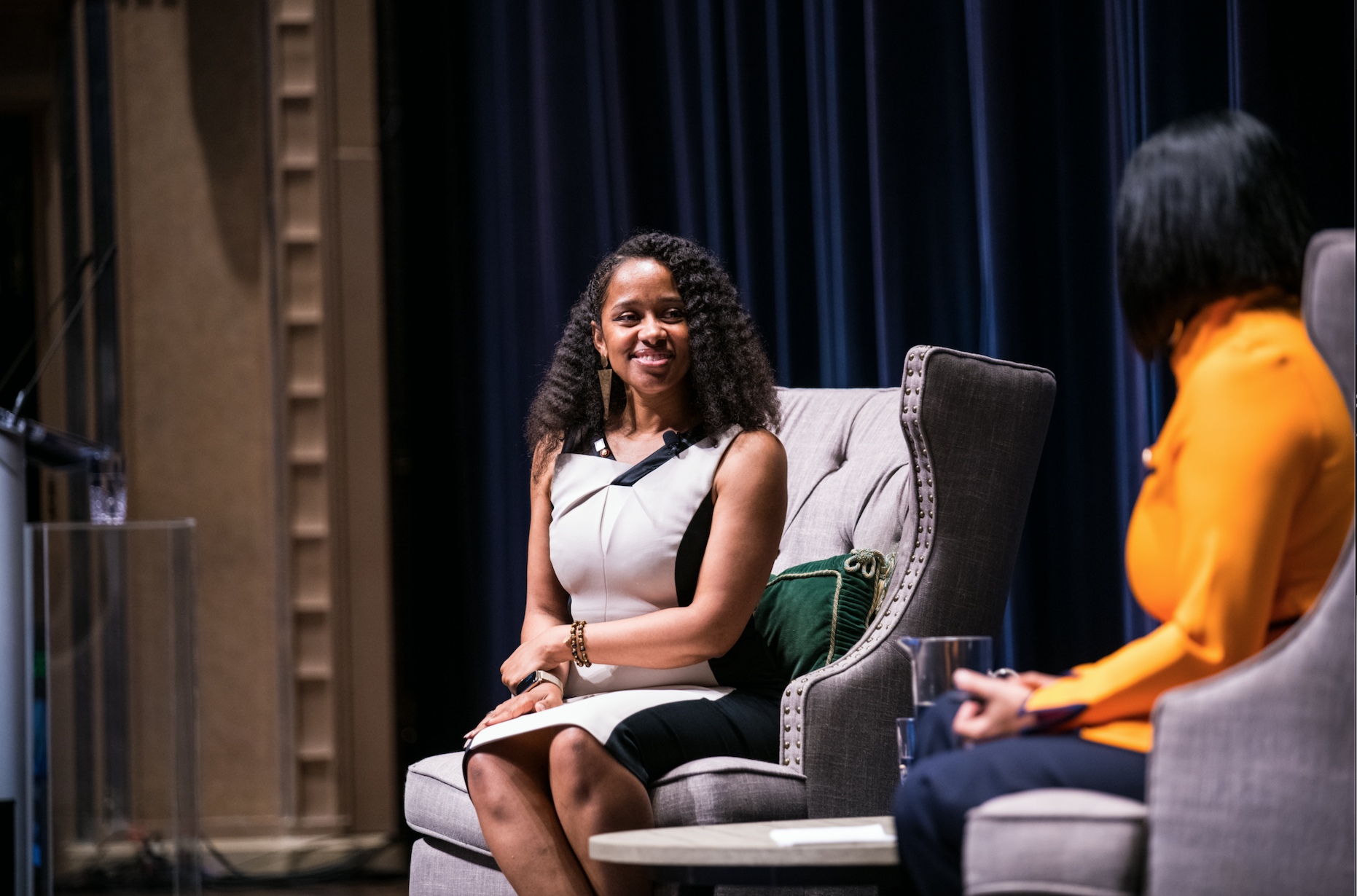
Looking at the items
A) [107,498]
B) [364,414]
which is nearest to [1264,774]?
[107,498]

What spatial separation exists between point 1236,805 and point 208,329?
10.7 ft

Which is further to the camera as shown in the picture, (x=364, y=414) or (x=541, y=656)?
(x=364, y=414)

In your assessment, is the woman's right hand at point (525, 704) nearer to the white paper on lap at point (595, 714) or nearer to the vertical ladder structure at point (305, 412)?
the white paper on lap at point (595, 714)

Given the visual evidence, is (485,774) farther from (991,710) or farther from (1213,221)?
(1213,221)

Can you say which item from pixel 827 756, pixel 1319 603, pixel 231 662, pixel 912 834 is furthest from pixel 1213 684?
pixel 231 662

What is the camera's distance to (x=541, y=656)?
196 cm

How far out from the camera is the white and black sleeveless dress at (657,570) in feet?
6.25

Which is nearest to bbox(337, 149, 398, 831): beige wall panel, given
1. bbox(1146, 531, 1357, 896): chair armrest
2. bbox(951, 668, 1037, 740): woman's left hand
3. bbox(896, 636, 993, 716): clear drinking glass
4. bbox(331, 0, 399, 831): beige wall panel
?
bbox(331, 0, 399, 831): beige wall panel

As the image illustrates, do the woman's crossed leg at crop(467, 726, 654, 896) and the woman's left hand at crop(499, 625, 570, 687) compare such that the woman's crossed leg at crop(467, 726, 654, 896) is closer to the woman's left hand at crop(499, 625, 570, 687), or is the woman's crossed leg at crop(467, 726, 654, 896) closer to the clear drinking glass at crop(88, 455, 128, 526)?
the woman's left hand at crop(499, 625, 570, 687)

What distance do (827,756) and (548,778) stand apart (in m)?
0.38

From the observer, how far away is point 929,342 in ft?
8.98

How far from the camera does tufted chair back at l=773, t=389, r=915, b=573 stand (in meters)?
2.27

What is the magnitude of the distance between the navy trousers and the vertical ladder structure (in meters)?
2.68

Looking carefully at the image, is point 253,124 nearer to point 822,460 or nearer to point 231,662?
point 231,662
